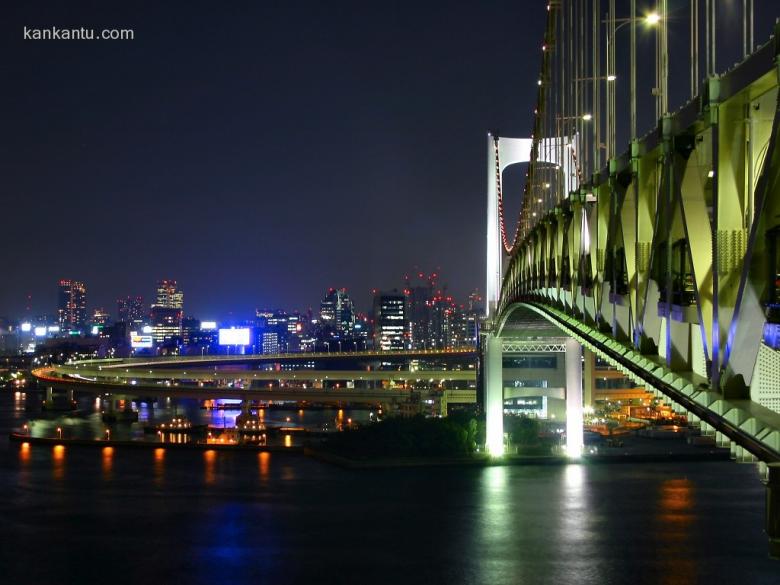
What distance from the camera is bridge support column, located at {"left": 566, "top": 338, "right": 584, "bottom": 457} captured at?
23.6 metres

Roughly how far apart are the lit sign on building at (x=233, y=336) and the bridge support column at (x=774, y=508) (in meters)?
68.9

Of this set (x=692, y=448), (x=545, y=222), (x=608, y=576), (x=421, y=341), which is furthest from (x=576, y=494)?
(x=421, y=341)

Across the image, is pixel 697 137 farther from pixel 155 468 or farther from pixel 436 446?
pixel 155 468

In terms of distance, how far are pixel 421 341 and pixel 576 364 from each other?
82.1m

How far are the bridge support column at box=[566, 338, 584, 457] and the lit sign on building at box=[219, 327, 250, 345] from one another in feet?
162

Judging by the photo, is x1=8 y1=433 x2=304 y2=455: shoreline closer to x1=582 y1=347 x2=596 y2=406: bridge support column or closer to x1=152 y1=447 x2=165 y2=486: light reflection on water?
x1=152 y1=447 x2=165 y2=486: light reflection on water

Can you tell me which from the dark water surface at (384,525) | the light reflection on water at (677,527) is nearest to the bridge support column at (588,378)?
the dark water surface at (384,525)

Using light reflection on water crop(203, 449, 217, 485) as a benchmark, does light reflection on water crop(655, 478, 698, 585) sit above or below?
below

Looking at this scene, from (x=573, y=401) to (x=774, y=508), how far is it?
69.4 feet

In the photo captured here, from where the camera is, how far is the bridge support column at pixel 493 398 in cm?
2356

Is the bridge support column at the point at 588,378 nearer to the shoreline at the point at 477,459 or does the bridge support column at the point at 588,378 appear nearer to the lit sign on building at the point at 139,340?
the shoreline at the point at 477,459

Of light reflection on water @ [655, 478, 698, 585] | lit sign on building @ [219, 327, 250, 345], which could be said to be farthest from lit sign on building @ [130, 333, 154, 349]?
light reflection on water @ [655, 478, 698, 585]

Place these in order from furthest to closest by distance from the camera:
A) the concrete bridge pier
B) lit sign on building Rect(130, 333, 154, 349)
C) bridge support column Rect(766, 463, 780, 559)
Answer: lit sign on building Rect(130, 333, 154, 349), the concrete bridge pier, bridge support column Rect(766, 463, 780, 559)

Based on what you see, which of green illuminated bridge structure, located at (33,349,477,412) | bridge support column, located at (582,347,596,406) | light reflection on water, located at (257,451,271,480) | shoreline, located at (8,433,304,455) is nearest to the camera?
light reflection on water, located at (257,451,271,480)
